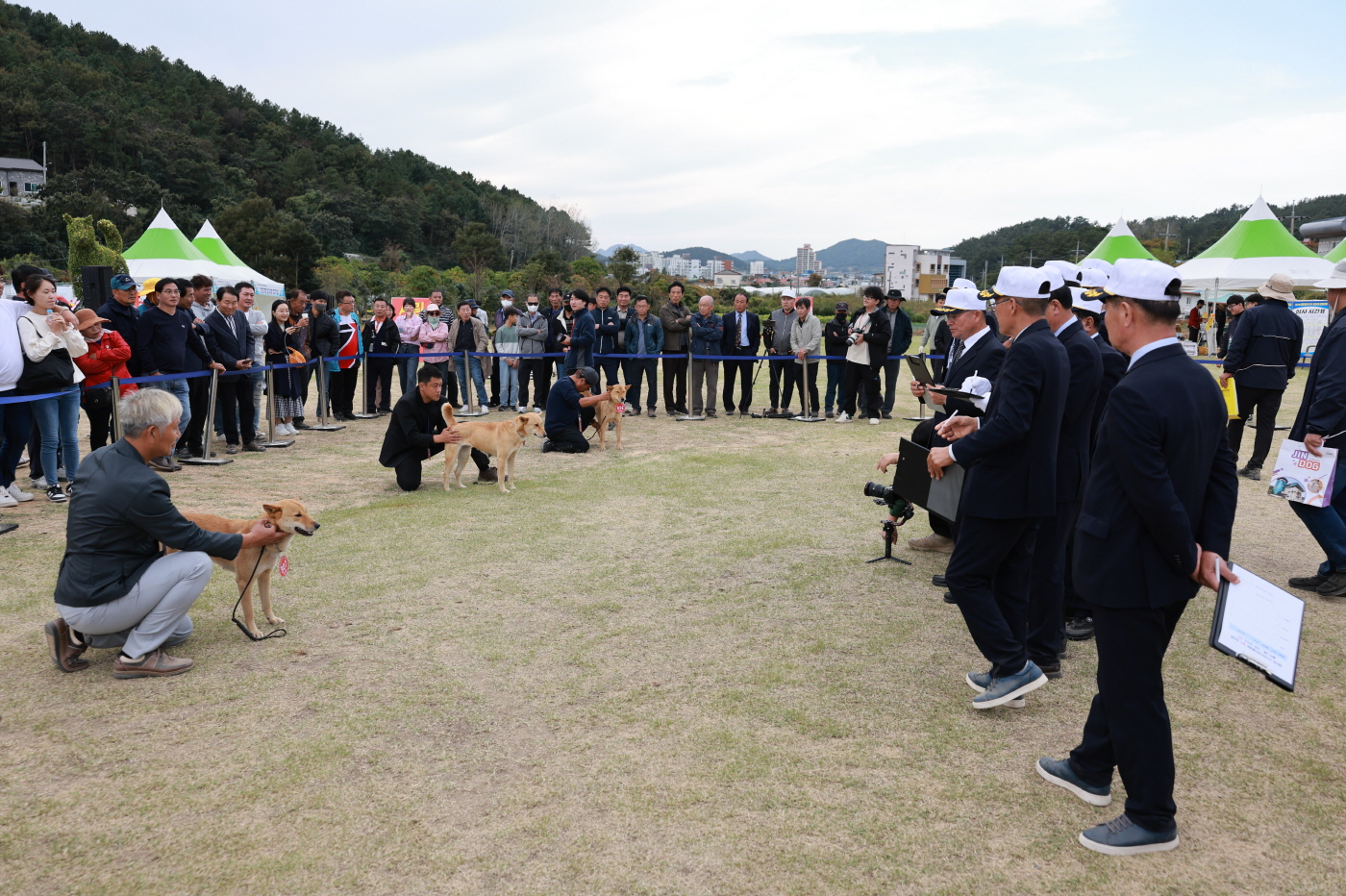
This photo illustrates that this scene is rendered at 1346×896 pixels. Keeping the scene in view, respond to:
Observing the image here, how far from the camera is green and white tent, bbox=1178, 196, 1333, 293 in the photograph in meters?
25.8

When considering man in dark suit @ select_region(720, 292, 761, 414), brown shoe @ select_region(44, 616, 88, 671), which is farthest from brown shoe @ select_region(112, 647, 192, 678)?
man in dark suit @ select_region(720, 292, 761, 414)

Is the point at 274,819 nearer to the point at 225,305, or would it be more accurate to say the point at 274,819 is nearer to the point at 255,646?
the point at 255,646

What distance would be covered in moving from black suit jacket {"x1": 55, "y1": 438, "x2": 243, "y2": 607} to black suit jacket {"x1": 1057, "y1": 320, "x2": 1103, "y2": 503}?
178 inches

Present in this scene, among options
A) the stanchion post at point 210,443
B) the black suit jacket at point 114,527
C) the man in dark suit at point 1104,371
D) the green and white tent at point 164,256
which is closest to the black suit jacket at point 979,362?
the man in dark suit at point 1104,371

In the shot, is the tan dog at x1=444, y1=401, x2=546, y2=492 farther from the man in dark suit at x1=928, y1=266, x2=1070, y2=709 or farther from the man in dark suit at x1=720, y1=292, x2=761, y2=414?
the man in dark suit at x1=720, y1=292, x2=761, y2=414

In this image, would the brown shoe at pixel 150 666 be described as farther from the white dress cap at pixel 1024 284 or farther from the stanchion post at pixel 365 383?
the stanchion post at pixel 365 383

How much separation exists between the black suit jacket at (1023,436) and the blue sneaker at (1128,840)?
4.44ft

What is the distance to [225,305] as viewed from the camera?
10.5m

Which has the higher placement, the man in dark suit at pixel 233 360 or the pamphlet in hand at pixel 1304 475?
the man in dark suit at pixel 233 360

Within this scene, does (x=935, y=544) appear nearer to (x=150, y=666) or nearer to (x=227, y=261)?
(x=150, y=666)

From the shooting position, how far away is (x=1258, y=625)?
2.79m

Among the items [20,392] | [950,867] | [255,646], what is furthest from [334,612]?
[20,392]

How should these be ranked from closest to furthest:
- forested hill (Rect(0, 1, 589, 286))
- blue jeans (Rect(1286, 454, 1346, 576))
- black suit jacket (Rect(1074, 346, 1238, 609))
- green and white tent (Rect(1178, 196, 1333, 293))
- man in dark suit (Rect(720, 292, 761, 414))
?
1. black suit jacket (Rect(1074, 346, 1238, 609))
2. blue jeans (Rect(1286, 454, 1346, 576))
3. man in dark suit (Rect(720, 292, 761, 414))
4. green and white tent (Rect(1178, 196, 1333, 293))
5. forested hill (Rect(0, 1, 589, 286))

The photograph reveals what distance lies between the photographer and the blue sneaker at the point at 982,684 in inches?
162
